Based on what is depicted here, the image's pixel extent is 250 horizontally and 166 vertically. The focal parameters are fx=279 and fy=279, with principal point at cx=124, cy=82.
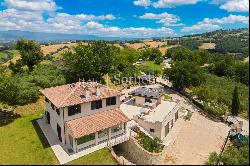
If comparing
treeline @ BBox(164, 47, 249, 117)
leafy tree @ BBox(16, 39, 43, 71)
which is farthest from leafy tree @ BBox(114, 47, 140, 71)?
leafy tree @ BBox(16, 39, 43, 71)

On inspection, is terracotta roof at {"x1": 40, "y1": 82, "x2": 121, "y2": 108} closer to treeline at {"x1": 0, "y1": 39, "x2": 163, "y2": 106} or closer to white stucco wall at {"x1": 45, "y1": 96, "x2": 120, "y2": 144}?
white stucco wall at {"x1": 45, "y1": 96, "x2": 120, "y2": 144}

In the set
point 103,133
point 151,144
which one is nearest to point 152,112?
point 151,144

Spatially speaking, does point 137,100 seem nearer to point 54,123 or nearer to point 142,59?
point 54,123

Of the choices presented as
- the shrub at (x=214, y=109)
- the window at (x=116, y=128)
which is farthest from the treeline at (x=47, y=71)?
the shrub at (x=214, y=109)

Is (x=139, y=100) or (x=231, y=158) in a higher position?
(x=139, y=100)

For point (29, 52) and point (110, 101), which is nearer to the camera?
point (110, 101)

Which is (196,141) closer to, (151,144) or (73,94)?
(151,144)
